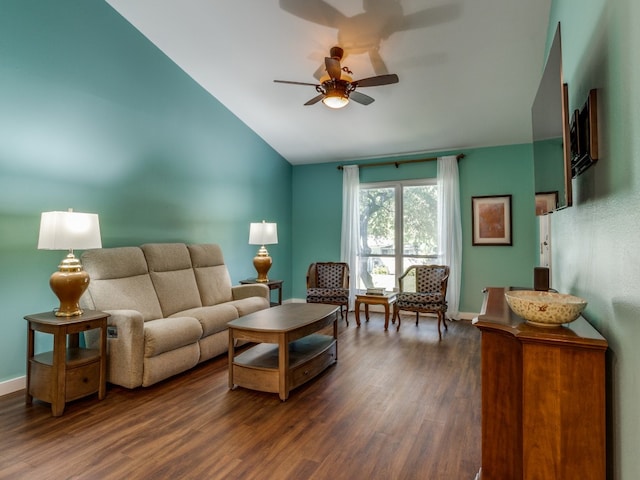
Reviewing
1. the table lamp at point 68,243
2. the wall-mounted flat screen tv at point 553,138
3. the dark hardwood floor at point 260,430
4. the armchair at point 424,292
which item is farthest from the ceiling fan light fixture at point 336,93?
the armchair at point 424,292

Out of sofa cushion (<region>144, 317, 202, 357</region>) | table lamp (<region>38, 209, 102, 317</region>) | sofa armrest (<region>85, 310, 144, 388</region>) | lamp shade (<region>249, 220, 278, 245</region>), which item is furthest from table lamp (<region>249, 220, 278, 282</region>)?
table lamp (<region>38, 209, 102, 317</region>)

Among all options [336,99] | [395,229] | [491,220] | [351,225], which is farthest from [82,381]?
[491,220]

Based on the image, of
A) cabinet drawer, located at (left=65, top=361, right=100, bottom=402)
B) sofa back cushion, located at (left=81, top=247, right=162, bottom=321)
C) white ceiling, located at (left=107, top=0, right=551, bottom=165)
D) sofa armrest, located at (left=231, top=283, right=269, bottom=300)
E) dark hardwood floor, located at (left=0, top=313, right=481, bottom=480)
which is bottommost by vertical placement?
dark hardwood floor, located at (left=0, top=313, right=481, bottom=480)

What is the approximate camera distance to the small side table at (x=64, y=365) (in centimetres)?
246

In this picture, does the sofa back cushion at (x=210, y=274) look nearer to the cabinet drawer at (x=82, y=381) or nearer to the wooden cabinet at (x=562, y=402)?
the cabinet drawer at (x=82, y=381)

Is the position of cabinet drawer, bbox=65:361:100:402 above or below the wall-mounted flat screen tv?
below

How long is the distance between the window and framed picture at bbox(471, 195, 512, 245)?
22.6 inches

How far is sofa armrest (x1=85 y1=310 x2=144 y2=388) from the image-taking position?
2803 mm

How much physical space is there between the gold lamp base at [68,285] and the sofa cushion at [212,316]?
3.21 feet

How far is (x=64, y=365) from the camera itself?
2.50m

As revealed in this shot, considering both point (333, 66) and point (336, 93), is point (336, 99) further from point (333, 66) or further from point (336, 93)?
point (333, 66)

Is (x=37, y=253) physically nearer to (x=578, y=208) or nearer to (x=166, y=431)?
(x=166, y=431)

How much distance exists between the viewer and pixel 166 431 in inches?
88.8

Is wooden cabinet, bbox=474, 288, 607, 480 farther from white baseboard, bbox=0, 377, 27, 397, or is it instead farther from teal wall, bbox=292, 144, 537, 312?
teal wall, bbox=292, 144, 537, 312
